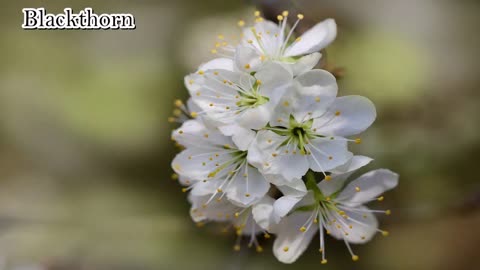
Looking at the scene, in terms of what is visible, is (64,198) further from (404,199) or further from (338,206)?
(338,206)

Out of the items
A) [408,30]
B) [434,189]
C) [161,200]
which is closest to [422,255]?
[434,189]

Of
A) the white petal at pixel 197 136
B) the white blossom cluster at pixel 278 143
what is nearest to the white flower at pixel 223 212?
the white blossom cluster at pixel 278 143

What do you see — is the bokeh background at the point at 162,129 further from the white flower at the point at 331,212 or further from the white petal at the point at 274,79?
the white petal at the point at 274,79

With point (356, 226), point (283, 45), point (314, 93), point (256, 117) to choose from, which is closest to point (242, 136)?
point (256, 117)

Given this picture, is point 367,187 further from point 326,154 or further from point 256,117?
point 256,117

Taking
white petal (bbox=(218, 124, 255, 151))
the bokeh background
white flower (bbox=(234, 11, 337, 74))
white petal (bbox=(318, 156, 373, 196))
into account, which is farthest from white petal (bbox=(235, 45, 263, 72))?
the bokeh background

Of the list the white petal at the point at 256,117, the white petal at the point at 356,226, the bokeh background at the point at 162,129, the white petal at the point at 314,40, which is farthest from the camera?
the bokeh background at the point at 162,129

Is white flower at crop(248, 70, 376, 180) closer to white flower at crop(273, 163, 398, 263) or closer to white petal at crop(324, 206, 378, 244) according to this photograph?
white flower at crop(273, 163, 398, 263)
